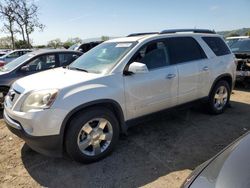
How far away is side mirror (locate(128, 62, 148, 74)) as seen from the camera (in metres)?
3.94

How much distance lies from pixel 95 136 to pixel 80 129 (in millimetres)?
307

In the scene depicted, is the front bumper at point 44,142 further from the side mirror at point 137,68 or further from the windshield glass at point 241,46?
the windshield glass at point 241,46

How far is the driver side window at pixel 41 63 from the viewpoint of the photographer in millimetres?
7125

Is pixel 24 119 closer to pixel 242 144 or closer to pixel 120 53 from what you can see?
pixel 120 53

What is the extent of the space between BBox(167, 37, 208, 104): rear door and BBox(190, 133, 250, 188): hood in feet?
9.20

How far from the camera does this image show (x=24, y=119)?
3.51 metres

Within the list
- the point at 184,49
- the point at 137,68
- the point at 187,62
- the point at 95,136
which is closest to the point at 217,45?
the point at 184,49

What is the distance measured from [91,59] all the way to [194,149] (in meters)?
2.29

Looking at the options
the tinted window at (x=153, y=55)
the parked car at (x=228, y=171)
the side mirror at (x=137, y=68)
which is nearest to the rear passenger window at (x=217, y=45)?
the tinted window at (x=153, y=55)

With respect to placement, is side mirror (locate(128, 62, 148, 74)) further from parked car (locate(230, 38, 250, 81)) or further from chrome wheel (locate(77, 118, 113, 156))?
parked car (locate(230, 38, 250, 81))

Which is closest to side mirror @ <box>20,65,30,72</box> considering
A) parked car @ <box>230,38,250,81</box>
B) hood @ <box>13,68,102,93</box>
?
hood @ <box>13,68,102,93</box>

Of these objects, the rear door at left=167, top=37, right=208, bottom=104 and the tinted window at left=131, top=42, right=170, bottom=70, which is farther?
the rear door at left=167, top=37, right=208, bottom=104

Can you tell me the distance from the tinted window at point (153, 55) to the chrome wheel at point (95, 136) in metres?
1.14

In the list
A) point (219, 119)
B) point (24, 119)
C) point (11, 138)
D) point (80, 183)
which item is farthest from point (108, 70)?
point (219, 119)
